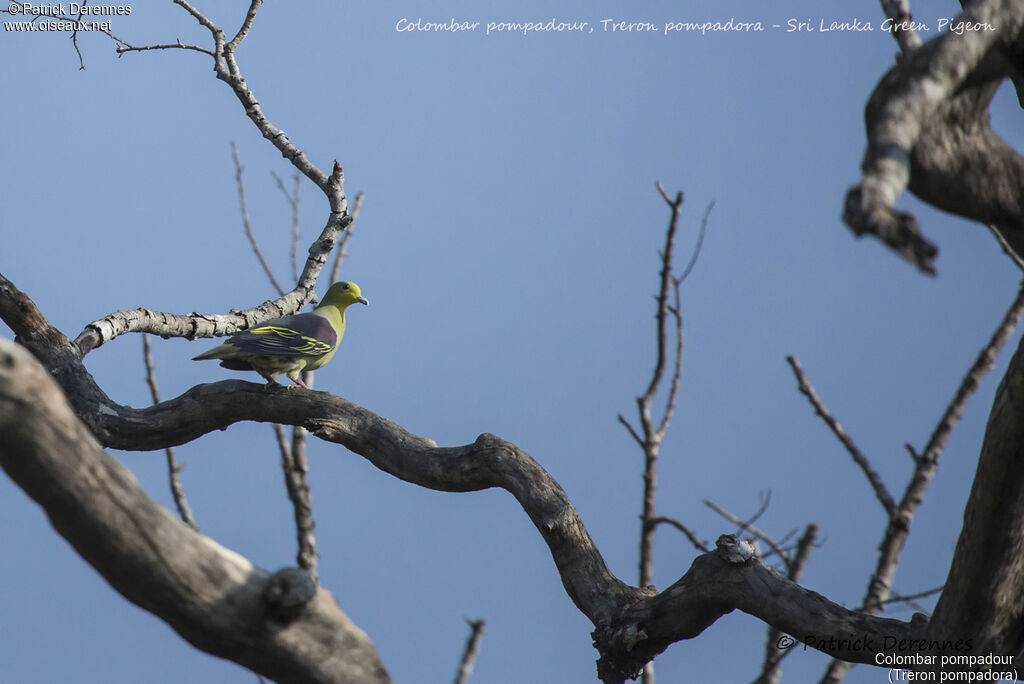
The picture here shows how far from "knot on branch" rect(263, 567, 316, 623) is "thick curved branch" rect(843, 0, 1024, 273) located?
1281 mm

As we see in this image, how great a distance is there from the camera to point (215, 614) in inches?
78.6

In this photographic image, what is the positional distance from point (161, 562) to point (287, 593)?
0.83 feet

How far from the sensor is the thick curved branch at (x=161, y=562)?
5.96ft

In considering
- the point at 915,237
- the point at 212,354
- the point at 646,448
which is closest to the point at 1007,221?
the point at 915,237

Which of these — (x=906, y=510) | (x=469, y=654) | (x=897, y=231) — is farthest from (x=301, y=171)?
(x=897, y=231)

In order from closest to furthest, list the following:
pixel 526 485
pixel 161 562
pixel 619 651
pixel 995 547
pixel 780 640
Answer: pixel 161 562 → pixel 995 547 → pixel 619 651 → pixel 526 485 → pixel 780 640

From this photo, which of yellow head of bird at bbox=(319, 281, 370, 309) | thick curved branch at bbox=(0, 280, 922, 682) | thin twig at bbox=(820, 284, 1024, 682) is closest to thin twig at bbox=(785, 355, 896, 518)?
thin twig at bbox=(820, 284, 1024, 682)

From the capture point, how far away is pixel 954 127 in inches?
76.9

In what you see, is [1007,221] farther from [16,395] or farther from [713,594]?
[16,395]

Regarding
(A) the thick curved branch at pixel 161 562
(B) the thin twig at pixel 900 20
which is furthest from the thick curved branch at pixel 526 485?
(B) the thin twig at pixel 900 20

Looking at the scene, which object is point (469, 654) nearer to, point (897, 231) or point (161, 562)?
point (161, 562)

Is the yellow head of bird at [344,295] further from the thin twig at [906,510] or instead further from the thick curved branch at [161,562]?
the thick curved branch at [161,562]

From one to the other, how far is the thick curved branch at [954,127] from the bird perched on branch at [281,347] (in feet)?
9.18

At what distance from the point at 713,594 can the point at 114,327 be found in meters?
2.58
